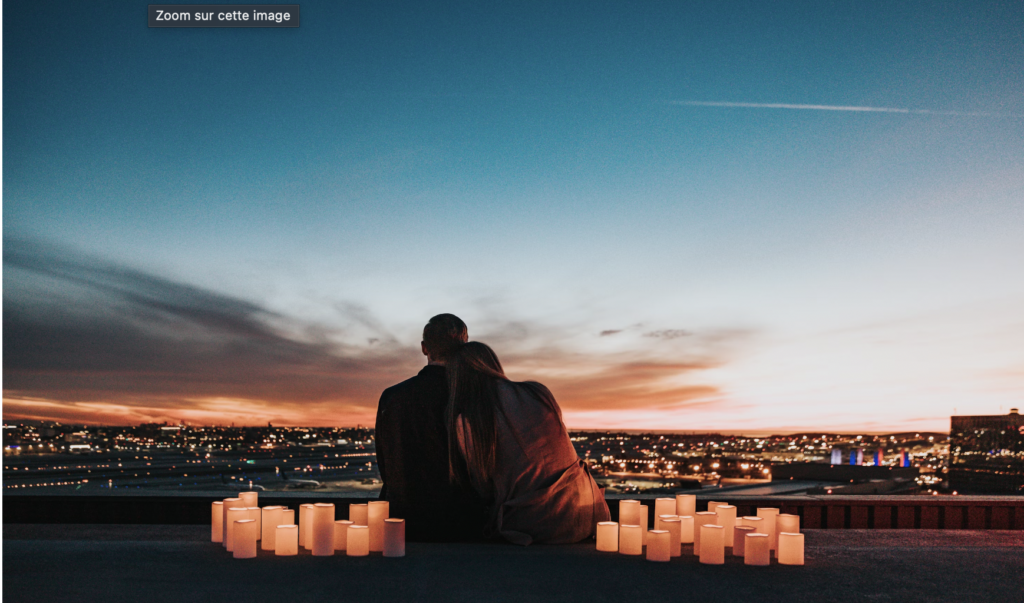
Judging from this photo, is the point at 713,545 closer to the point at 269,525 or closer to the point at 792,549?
the point at 792,549

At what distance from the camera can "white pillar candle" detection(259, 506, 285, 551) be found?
10.1 feet

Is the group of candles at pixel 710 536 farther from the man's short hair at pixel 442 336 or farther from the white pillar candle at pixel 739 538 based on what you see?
the man's short hair at pixel 442 336

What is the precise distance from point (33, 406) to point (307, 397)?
686cm

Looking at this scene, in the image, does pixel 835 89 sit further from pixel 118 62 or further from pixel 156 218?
pixel 156 218

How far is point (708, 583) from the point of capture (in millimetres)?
2506

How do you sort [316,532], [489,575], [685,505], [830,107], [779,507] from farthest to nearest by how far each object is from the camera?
[830,107], [779,507], [685,505], [316,532], [489,575]

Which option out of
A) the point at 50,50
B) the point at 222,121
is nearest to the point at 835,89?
the point at 222,121

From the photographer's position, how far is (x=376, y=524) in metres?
3.06

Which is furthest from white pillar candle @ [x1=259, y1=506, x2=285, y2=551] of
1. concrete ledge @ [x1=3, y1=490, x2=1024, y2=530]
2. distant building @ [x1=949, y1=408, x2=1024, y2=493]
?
distant building @ [x1=949, y1=408, x2=1024, y2=493]

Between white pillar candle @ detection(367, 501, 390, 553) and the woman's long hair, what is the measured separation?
0.37 metres

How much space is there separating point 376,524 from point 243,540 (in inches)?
22.0

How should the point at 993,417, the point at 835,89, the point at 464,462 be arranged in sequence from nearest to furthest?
the point at 464,462, the point at 835,89, the point at 993,417

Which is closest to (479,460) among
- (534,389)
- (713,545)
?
(534,389)

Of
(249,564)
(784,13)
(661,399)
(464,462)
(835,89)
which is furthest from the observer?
(661,399)
